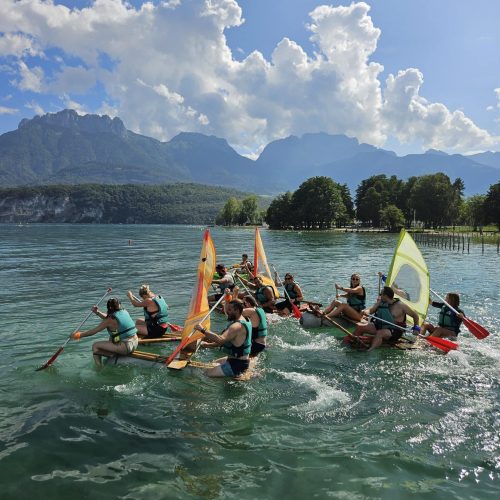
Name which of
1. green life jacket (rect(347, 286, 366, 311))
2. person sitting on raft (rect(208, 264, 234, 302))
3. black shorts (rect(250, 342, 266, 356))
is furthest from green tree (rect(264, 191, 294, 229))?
black shorts (rect(250, 342, 266, 356))

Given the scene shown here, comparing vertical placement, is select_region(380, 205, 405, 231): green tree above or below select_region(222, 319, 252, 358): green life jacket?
above

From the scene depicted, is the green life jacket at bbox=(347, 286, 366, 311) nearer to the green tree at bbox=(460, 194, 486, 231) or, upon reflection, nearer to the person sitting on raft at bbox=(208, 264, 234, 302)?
the person sitting on raft at bbox=(208, 264, 234, 302)

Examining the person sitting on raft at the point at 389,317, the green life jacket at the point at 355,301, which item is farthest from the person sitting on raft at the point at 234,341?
the green life jacket at the point at 355,301

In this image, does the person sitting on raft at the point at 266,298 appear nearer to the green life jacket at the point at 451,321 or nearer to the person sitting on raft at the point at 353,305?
the person sitting on raft at the point at 353,305

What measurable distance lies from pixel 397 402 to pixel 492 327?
1043 centimetres

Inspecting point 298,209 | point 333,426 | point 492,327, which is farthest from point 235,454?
point 298,209

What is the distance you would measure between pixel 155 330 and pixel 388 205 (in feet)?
419

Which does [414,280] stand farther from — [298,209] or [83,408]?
[298,209]

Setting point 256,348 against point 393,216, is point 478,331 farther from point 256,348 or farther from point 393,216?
point 393,216

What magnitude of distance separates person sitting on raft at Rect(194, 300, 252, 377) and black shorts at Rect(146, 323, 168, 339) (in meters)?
3.98

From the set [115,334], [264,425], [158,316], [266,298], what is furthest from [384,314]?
[115,334]

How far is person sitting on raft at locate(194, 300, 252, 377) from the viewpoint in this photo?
38.0 feet

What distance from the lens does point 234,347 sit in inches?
471

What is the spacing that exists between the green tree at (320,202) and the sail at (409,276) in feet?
423
